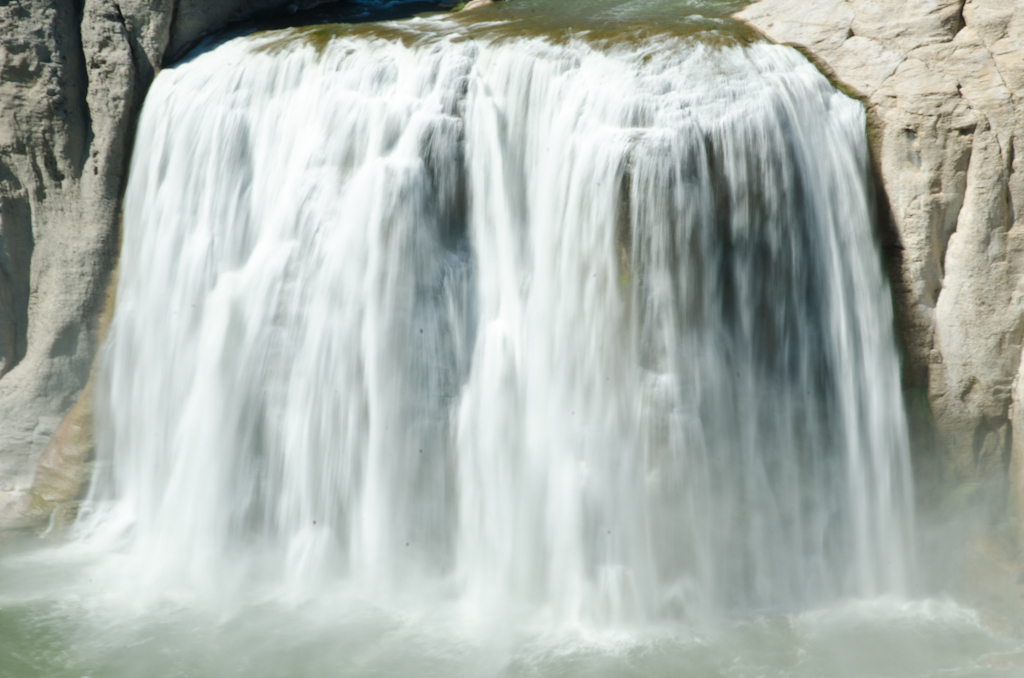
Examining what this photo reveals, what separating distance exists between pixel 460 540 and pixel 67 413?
3443 millimetres

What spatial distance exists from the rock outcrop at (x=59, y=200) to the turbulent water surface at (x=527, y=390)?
2.97 feet

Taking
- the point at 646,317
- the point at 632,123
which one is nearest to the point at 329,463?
the point at 646,317

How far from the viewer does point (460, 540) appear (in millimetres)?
5816

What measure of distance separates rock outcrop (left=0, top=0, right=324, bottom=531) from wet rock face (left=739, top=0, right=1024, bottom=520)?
536 centimetres

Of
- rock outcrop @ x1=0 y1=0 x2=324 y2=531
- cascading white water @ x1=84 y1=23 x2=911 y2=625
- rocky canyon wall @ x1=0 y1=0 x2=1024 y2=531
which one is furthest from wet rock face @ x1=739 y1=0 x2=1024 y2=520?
rock outcrop @ x1=0 y1=0 x2=324 y2=531

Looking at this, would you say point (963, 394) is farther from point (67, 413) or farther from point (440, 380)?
point (67, 413)

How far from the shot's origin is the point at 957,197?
18.1 ft

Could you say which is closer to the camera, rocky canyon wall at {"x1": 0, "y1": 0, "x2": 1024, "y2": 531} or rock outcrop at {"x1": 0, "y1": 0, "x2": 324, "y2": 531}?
rocky canyon wall at {"x1": 0, "y1": 0, "x2": 1024, "y2": 531}

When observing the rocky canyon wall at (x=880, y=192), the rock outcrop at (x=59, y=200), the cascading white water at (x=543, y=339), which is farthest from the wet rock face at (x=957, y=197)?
the rock outcrop at (x=59, y=200)

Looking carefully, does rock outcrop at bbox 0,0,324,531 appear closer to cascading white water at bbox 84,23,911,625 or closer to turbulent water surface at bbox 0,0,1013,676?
turbulent water surface at bbox 0,0,1013,676

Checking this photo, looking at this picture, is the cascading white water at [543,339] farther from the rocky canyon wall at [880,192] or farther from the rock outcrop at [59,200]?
the rock outcrop at [59,200]

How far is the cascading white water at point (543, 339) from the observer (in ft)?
17.9

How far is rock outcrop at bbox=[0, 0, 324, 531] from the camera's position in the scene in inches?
262

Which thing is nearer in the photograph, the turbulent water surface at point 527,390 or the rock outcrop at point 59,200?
the turbulent water surface at point 527,390
